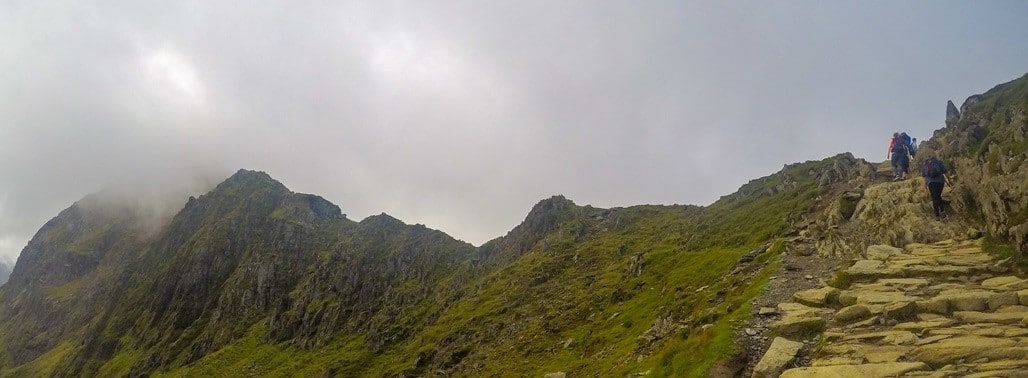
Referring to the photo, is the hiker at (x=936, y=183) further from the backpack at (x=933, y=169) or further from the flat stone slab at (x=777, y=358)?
the flat stone slab at (x=777, y=358)

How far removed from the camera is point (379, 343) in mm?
153125

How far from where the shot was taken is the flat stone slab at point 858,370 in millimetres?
16016

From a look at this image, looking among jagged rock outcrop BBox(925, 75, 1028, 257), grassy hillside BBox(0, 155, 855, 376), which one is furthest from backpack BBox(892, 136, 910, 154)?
grassy hillside BBox(0, 155, 855, 376)

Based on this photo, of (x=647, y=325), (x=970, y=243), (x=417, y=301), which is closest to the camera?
(x=970, y=243)

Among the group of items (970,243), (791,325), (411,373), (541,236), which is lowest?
(411,373)

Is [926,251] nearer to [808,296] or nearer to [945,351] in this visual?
[808,296]

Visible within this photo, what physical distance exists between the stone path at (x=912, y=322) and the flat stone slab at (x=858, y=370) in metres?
0.03

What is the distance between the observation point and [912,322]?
19.8 meters

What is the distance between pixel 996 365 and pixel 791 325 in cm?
773

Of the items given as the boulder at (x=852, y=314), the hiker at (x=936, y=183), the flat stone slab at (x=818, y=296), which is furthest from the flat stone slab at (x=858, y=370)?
the hiker at (x=936, y=183)

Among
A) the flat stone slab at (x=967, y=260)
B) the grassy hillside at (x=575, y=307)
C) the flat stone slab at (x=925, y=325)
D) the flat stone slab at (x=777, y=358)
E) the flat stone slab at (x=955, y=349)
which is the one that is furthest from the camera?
the grassy hillside at (x=575, y=307)

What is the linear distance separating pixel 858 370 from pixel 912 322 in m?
5.39

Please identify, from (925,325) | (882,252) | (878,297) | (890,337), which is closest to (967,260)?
(882,252)

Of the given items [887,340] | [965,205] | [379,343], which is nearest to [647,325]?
[965,205]
